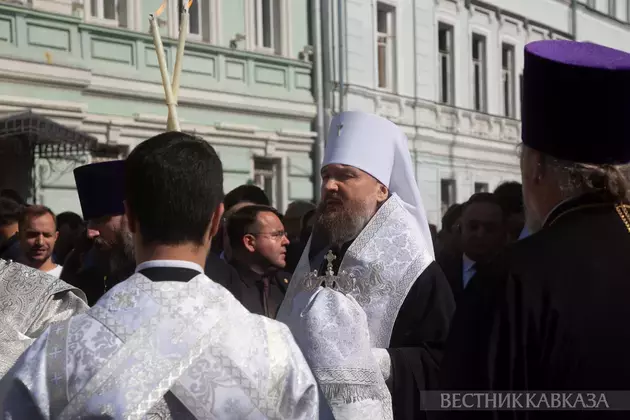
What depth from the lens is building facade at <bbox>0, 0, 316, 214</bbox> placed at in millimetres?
11898

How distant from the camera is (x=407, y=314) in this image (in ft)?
13.0

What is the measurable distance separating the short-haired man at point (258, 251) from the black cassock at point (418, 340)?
5.70ft

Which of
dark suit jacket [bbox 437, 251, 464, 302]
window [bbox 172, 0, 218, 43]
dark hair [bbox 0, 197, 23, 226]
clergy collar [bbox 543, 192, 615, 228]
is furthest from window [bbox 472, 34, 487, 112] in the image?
clergy collar [bbox 543, 192, 615, 228]

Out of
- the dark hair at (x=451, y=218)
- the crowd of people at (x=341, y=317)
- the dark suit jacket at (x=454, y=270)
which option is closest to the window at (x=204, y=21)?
the dark hair at (x=451, y=218)

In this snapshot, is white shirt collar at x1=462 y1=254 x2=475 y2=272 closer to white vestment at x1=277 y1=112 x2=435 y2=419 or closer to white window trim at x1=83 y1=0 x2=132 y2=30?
white vestment at x1=277 y1=112 x2=435 y2=419

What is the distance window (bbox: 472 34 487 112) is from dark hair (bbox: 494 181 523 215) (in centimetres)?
1517

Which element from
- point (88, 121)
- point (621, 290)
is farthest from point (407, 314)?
point (88, 121)

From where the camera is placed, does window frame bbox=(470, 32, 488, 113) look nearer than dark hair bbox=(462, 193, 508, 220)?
No

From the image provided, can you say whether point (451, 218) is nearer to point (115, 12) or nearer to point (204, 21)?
point (115, 12)

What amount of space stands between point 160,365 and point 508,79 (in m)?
21.5

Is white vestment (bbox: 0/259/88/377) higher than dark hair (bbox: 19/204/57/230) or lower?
lower

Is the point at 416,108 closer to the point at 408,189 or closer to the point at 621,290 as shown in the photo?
the point at 408,189

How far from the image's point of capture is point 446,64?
20.7m

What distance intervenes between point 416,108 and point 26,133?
936 cm
